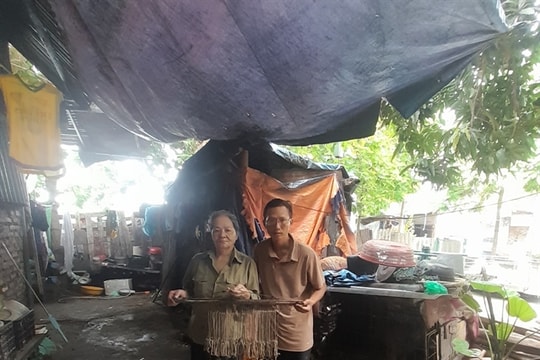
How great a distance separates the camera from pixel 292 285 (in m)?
2.60

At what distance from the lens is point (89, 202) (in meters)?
18.2

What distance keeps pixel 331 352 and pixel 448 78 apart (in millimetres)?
3594

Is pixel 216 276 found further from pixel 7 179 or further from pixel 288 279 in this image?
pixel 7 179

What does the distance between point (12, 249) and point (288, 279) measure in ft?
15.2

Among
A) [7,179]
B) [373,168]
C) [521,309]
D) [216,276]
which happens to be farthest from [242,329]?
[373,168]

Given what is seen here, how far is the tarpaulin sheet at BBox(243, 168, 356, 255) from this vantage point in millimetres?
5258

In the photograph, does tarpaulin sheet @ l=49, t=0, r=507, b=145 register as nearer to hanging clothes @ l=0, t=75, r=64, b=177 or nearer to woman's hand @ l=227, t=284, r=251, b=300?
woman's hand @ l=227, t=284, r=251, b=300

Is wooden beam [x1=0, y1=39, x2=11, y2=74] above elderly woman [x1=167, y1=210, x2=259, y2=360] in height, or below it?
above

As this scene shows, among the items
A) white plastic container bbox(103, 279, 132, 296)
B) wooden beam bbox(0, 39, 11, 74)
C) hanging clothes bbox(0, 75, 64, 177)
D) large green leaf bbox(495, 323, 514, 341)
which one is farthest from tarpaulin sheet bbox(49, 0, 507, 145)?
white plastic container bbox(103, 279, 132, 296)

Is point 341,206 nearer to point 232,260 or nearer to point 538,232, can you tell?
point 232,260

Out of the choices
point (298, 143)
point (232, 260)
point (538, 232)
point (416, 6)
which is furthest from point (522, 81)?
point (538, 232)

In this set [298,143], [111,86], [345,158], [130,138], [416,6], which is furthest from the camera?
[345,158]

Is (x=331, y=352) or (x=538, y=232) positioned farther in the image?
(x=538, y=232)

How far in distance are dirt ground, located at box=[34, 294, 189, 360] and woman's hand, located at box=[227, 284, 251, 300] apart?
10.3ft
